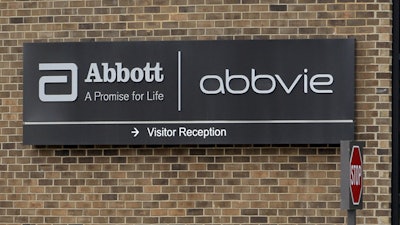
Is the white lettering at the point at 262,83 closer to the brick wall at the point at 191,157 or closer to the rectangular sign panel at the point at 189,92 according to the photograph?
the rectangular sign panel at the point at 189,92

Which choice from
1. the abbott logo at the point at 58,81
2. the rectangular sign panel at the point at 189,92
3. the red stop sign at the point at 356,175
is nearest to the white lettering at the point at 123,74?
the rectangular sign panel at the point at 189,92

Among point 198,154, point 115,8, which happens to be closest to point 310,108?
point 198,154

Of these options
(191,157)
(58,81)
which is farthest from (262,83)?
(58,81)

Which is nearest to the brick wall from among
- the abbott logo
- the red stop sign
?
the abbott logo

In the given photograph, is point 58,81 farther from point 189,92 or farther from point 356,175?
point 356,175

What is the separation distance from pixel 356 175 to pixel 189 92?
359 cm

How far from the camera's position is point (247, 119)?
476 inches

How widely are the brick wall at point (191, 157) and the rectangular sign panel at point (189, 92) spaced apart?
0.13 m

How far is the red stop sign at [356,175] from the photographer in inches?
347

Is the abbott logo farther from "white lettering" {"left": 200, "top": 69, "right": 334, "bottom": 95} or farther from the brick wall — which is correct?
"white lettering" {"left": 200, "top": 69, "right": 334, "bottom": 95}

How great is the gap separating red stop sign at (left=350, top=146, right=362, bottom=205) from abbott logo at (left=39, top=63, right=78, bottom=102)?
4.24 metres

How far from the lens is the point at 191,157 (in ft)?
40.1

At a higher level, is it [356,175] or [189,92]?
[189,92]

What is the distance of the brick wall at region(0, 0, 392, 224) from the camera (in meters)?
12.0
